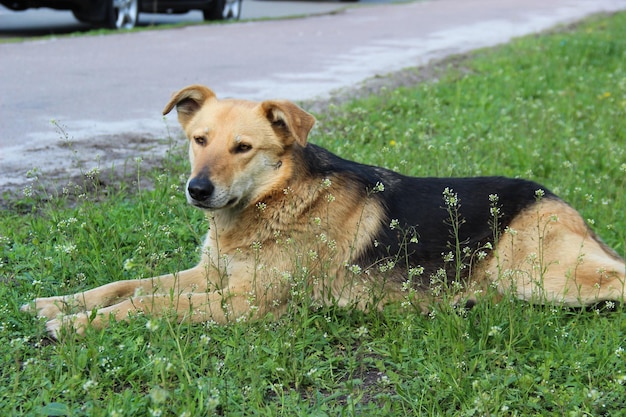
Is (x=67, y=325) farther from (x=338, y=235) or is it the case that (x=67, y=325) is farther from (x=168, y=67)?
(x=168, y=67)

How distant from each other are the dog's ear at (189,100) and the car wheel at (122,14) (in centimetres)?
1063

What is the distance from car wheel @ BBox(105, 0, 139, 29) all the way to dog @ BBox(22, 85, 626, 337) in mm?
10848

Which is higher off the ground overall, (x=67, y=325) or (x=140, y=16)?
(x=67, y=325)

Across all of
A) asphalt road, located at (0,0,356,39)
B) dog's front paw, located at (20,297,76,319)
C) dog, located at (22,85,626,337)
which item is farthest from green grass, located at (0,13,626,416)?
asphalt road, located at (0,0,356,39)

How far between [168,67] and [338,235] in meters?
7.36

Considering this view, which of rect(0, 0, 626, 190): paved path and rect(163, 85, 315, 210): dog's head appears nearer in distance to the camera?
rect(163, 85, 315, 210): dog's head

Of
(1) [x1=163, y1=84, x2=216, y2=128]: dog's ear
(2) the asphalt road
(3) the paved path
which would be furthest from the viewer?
(2) the asphalt road

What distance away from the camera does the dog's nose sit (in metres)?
4.29

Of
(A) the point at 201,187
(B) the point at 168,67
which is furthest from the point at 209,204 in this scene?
(B) the point at 168,67

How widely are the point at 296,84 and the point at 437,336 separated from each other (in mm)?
6910

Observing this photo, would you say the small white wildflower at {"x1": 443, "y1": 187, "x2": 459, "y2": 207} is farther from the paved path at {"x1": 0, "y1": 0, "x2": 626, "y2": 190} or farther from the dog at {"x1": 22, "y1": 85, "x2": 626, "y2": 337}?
the paved path at {"x1": 0, "y1": 0, "x2": 626, "y2": 190}

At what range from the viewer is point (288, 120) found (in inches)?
177

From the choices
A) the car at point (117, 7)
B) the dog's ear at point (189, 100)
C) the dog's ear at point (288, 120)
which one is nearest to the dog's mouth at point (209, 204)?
the dog's ear at point (288, 120)

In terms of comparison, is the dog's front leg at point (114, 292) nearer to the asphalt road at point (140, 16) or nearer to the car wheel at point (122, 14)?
the asphalt road at point (140, 16)
